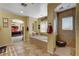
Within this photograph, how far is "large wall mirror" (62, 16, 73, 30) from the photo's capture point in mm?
1600

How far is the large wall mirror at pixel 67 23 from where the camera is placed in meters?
Result: 1.60

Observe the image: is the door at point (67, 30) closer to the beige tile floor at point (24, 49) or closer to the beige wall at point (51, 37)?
the beige wall at point (51, 37)

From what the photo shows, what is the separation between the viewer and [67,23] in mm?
1642

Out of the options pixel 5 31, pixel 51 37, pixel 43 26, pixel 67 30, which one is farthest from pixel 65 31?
pixel 5 31

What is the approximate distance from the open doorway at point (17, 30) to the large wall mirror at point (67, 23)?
691 mm

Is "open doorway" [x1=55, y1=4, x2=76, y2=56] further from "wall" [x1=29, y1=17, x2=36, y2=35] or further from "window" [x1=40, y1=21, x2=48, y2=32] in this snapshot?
"wall" [x1=29, y1=17, x2=36, y2=35]

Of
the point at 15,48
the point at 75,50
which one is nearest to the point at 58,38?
the point at 75,50

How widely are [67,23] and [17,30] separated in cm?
82

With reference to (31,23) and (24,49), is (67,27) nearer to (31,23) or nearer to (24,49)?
(31,23)

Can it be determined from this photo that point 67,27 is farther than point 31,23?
No

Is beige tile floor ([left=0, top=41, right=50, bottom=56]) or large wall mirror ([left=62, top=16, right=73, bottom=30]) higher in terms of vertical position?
large wall mirror ([left=62, top=16, right=73, bottom=30])

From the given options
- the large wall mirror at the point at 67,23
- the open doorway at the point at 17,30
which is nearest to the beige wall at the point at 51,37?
the large wall mirror at the point at 67,23

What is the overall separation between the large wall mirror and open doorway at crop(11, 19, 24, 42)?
2.27ft

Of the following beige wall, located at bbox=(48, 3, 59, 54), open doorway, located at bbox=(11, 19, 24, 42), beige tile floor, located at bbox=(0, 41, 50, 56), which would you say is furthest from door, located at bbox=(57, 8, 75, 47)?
open doorway, located at bbox=(11, 19, 24, 42)
